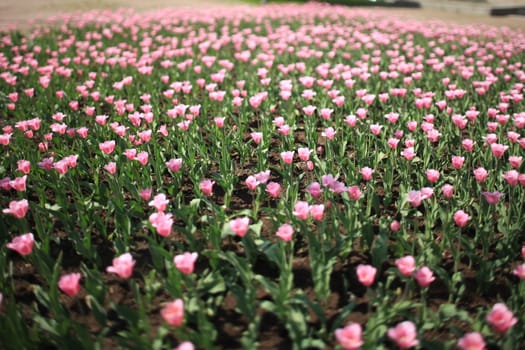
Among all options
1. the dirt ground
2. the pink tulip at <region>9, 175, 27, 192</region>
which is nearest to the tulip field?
the pink tulip at <region>9, 175, 27, 192</region>

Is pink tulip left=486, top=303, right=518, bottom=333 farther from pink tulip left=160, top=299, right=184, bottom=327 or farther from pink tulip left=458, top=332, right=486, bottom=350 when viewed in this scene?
pink tulip left=160, top=299, right=184, bottom=327

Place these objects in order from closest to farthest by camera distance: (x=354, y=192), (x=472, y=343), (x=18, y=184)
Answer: (x=472, y=343) → (x=354, y=192) → (x=18, y=184)

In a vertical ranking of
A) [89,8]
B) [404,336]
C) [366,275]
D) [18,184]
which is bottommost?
[404,336]

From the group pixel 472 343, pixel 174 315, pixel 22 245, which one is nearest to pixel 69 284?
pixel 22 245

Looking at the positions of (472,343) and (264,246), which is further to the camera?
(264,246)

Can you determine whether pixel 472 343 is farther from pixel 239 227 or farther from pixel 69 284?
pixel 69 284

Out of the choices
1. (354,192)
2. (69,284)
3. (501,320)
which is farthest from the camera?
(354,192)

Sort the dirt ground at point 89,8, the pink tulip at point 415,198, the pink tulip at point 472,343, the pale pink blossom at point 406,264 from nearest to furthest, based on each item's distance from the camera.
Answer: the pink tulip at point 472,343 < the pale pink blossom at point 406,264 < the pink tulip at point 415,198 < the dirt ground at point 89,8

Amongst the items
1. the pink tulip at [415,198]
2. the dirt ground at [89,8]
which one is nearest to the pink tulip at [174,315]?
the pink tulip at [415,198]

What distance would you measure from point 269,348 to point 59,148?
3.23 m

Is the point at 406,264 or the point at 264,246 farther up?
the point at 406,264

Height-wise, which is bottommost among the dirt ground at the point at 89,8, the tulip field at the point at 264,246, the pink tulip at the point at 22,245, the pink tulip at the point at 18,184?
the tulip field at the point at 264,246

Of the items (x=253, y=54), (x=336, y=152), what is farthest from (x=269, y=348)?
(x=253, y=54)

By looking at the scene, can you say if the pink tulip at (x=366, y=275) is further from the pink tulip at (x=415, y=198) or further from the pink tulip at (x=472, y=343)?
the pink tulip at (x=415, y=198)
